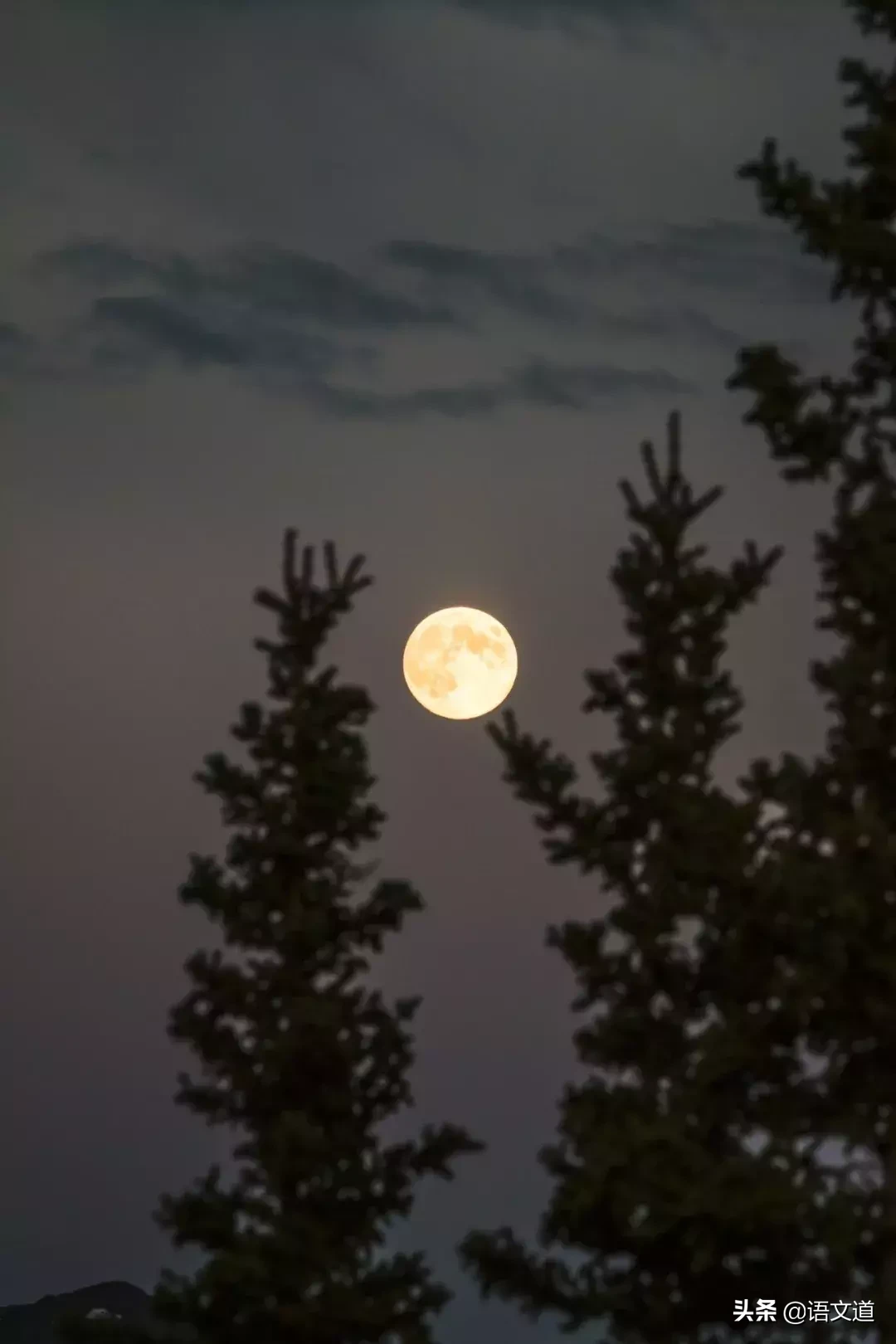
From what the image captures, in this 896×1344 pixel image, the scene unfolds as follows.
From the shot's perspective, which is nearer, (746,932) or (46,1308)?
(746,932)

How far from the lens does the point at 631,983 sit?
1870 centimetres

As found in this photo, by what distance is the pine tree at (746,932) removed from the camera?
54.7 ft

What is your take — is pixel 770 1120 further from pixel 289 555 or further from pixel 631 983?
pixel 289 555

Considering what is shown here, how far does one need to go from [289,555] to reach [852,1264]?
10.6 metres

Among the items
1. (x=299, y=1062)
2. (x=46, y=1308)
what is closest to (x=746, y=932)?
(x=299, y=1062)

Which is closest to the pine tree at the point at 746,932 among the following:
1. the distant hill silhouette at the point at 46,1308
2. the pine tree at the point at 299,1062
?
the pine tree at the point at 299,1062

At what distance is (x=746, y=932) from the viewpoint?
17844 mm

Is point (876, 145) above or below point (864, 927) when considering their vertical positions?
above

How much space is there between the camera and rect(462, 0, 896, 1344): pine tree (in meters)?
16.7

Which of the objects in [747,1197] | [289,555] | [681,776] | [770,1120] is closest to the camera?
[747,1197]

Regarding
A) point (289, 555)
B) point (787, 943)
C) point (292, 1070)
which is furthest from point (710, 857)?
point (289, 555)

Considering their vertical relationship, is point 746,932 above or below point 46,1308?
below

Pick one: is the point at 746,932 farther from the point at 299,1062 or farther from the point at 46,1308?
the point at 46,1308

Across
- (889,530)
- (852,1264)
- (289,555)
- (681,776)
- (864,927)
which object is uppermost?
(289,555)
